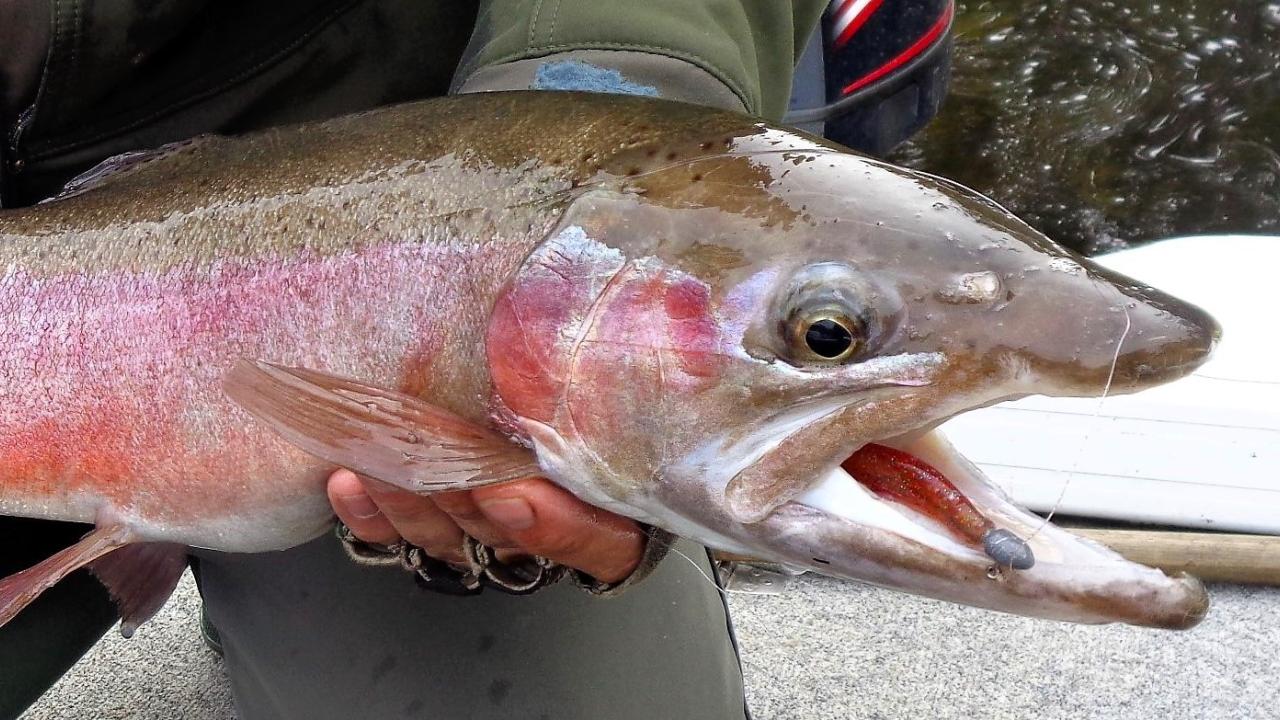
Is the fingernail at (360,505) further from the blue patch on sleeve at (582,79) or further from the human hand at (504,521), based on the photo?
the blue patch on sleeve at (582,79)

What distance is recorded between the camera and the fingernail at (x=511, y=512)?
57.3 inches

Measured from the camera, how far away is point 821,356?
1.21 m

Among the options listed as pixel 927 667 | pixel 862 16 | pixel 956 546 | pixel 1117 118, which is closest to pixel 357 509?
pixel 956 546

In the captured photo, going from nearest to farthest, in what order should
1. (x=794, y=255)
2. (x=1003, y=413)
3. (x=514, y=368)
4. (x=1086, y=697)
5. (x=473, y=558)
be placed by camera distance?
(x=794, y=255) → (x=514, y=368) → (x=473, y=558) → (x=1086, y=697) → (x=1003, y=413)

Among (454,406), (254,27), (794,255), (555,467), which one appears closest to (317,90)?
(254,27)

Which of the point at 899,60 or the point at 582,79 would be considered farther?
the point at 899,60

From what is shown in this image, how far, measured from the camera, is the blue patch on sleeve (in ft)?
5.72

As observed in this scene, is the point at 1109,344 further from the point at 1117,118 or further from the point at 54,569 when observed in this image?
the point at 1117,118

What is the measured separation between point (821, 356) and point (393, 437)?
61 centimetres

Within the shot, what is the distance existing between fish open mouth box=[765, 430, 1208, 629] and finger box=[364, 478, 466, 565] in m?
0.62

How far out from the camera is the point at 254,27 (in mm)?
2062

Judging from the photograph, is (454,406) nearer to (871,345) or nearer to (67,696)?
(871,345)

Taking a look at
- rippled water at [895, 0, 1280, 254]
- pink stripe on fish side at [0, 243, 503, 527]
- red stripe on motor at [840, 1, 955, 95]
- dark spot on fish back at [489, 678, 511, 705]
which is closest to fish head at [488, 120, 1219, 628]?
pink stripe on fish side at [0, 243, 503, 527]

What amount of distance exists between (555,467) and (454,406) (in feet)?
0.63
